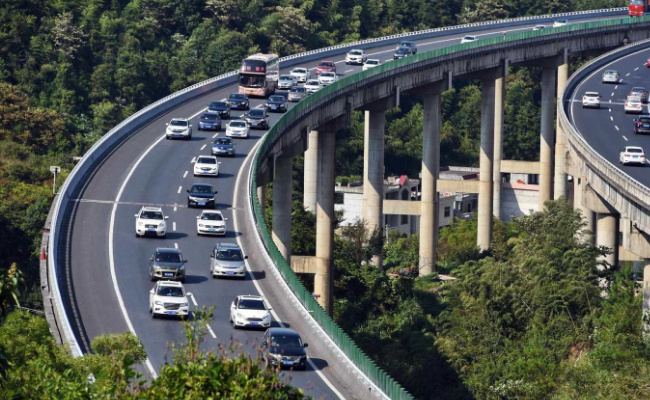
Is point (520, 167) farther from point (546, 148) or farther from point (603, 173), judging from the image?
point (603, 173)

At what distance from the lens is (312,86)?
424ft

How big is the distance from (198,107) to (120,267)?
52388 millimetres

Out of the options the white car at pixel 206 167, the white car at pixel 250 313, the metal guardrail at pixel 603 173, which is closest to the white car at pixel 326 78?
the metal guardrail at pixel 603 173

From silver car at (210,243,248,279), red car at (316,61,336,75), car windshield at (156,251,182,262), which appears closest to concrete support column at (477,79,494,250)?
red car at (316,61,336,75)

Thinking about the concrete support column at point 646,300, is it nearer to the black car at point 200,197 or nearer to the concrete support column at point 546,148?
the black car at point 200,197

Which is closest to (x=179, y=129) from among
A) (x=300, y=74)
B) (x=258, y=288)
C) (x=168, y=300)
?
(x=300, y=74)

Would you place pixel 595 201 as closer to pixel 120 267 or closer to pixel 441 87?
pixel 441 87

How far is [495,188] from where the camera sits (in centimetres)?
15712

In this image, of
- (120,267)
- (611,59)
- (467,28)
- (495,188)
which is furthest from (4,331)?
(467,28)

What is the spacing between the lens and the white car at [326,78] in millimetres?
130550

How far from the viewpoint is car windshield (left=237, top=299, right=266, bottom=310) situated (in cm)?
6322

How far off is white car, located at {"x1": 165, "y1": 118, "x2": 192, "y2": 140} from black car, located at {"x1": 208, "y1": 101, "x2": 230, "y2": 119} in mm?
7819

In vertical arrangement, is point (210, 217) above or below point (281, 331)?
above

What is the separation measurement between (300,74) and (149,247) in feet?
204
